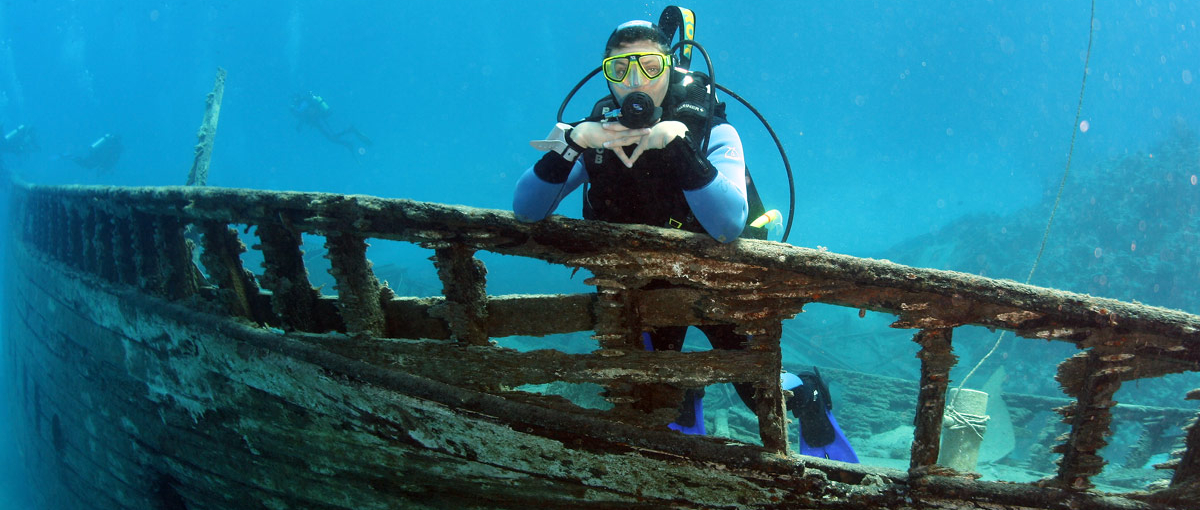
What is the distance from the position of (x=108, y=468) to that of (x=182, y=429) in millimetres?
1816

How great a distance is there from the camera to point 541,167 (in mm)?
1902

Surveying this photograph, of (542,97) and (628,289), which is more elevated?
(542,97)

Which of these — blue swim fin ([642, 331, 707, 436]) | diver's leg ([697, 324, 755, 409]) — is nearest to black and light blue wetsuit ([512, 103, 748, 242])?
diver's leg ([697, 324, 755, 409])

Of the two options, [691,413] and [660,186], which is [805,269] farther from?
[691,413]

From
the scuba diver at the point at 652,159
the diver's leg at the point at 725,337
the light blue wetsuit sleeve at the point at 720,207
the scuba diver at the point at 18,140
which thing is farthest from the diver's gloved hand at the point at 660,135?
the scuba diver at the point at 18,140

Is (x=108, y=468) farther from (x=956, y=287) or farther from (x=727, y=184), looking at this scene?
(x=956, y=287)

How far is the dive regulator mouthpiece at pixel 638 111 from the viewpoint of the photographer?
166cm

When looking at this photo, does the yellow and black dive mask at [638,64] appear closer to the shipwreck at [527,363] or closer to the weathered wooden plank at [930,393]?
the shipwreck at [527,363]

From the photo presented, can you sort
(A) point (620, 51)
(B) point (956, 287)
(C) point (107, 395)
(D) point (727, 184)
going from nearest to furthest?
1. (B) point (956, 287)
2. (D) point (727, 184)
3. (A) point (620, 51)
4. (C) point (107, 395)

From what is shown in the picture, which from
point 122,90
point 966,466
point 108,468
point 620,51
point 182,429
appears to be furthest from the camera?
point 122,90

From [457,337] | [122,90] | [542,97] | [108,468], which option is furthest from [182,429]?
[122,90]

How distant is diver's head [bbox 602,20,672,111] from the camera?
213 cm

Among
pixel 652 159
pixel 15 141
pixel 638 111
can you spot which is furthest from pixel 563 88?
pixel 638 111

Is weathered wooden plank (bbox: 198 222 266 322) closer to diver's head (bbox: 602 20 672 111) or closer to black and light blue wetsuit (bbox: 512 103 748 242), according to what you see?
black and light blue wetsuit (bbox: 512 103 748 242)
